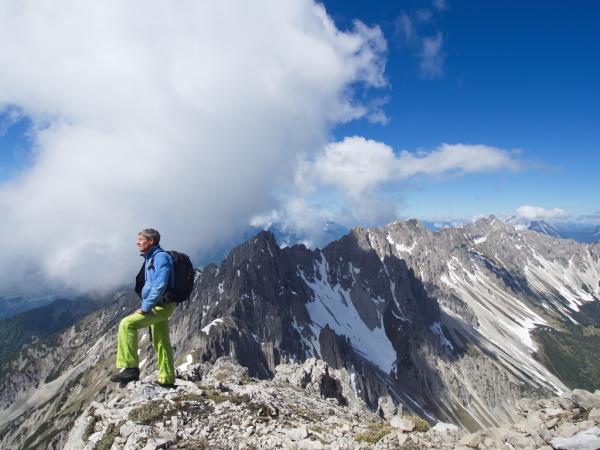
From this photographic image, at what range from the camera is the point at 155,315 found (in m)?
14.7

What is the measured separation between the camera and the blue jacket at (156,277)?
14.1 meters

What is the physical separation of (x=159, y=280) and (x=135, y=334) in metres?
2.28

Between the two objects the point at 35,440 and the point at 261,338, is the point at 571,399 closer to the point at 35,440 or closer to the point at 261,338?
the point at 261,338

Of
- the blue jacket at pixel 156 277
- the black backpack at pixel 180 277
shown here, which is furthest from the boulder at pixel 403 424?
the blue jacket at pixel 156 277

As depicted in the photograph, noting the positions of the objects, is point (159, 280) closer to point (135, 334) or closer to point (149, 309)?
point (149, 309)

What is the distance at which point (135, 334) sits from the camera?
47.7 ft

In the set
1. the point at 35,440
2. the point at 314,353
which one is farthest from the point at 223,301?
the point at 35,440

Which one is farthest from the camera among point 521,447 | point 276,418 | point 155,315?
point 276,418

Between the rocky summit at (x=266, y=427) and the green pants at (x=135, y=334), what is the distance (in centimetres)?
244

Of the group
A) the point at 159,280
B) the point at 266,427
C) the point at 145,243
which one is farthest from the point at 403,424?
the point at 145,243

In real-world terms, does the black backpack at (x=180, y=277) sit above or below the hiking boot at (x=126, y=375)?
above

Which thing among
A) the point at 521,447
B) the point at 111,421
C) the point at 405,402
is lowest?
the point at 521,447

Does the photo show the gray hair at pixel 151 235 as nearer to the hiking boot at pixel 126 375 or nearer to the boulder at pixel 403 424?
the hiking boot at pixel 126 375

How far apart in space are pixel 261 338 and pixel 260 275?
40.5 metres
